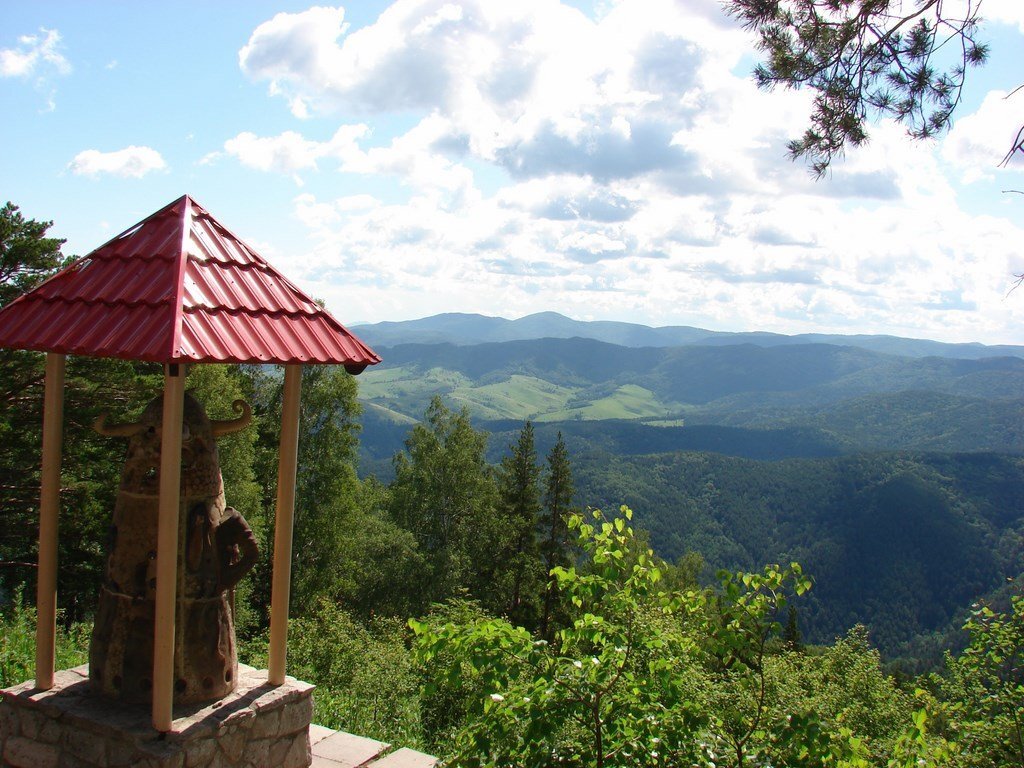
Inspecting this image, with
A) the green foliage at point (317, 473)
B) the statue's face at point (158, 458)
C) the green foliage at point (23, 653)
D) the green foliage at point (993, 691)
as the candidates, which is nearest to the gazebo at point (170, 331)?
the statue's face at point (158, 458)

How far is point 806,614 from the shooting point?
10938cm

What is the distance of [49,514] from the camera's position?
5.60 meters

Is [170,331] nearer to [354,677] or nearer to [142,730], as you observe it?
[142,730]

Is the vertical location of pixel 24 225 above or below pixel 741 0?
below

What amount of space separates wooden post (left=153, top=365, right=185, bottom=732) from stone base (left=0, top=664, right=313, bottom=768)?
0.19 metres

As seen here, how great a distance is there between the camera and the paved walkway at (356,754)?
6.52 meters

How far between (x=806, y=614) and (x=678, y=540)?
27.8 meters

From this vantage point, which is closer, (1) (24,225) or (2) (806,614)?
(1) (24,225)

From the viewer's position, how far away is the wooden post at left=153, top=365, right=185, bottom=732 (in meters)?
4.76

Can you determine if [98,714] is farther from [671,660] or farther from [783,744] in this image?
[783,744]

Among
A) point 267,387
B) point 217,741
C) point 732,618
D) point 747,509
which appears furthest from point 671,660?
point 747,509

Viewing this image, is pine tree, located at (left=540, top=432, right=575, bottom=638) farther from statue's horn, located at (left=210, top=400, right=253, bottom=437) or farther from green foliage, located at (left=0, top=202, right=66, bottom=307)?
statue's horn, located at (left=210, top=400, right=253, bottom=437)

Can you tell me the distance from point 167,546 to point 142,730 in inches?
50.2

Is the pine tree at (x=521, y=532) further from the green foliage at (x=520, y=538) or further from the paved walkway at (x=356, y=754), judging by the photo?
the paved walkway at (x=356, y=754)
